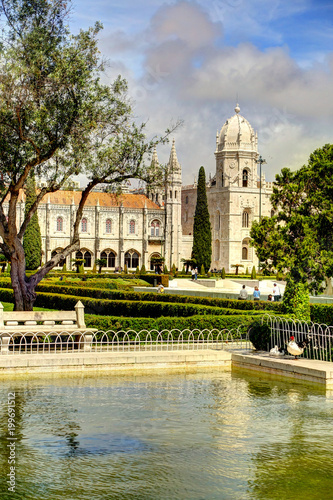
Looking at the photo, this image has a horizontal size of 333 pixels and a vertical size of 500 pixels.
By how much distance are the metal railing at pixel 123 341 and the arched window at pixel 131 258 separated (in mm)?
55395

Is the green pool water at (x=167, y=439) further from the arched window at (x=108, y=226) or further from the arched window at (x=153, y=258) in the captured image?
the arched window at (x=108, y=226)

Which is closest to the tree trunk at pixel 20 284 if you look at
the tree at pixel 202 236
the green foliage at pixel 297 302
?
the green foliage at pixel 297 302

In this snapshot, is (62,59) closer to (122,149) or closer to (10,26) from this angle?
(10,26)

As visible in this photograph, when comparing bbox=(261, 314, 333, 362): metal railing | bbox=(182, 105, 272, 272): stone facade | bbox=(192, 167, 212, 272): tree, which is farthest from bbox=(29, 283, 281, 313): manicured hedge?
bbox=(182, 105, 272, 272): stone facade

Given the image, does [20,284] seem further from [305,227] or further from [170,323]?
[305,227]

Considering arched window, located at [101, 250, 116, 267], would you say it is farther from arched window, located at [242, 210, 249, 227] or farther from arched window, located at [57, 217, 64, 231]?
arched window, located at [242, 210, 249, 227]

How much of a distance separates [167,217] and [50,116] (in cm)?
5560

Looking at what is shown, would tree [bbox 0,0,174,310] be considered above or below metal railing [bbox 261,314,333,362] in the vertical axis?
above

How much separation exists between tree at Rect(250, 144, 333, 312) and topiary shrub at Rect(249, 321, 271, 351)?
5946 mm

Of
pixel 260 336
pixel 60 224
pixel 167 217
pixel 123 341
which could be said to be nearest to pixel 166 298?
pixel 260 336

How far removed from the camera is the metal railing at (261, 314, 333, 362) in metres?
14.6

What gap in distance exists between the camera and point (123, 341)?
15562 millimetres

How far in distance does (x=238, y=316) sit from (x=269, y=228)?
737 centimetres

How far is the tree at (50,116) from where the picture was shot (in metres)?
18.2
